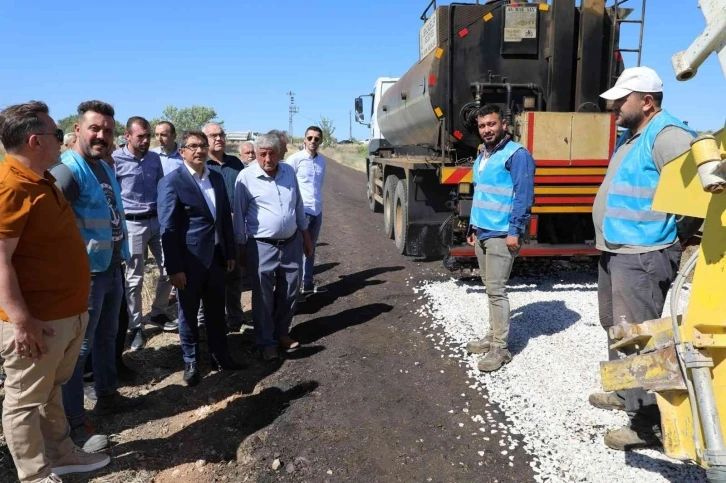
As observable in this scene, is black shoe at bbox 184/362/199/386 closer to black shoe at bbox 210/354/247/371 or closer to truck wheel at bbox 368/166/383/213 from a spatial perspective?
black shoe at bbox 210/354/247/371

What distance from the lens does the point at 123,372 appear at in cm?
412

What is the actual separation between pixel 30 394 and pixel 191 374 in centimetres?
158

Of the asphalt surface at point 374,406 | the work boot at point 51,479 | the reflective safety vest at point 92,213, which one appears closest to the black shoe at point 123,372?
the asphalt surface at point 374,406

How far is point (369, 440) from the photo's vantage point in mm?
3072

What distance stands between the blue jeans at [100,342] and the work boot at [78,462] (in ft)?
0.98

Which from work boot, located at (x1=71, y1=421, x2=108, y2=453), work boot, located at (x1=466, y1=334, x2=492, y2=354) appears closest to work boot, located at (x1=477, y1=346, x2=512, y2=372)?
work boot, located at (x1=466, y1=334, x2=492, y2=354)

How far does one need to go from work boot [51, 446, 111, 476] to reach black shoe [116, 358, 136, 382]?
3.81 ft

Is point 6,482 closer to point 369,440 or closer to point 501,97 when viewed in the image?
point 369,440

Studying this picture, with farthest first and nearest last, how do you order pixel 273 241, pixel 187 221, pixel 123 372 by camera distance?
pixel 273 241
pixel 123 372
pixel 187 221

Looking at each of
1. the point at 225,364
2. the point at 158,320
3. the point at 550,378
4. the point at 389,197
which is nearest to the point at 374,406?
the point at 550,378

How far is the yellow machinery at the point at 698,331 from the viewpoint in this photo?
5.66ft

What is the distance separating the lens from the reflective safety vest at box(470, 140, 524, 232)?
387cm

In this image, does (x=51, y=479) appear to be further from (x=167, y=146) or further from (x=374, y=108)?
(x=374, y=108)

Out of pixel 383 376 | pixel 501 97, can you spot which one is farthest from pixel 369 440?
pixel 501 97
